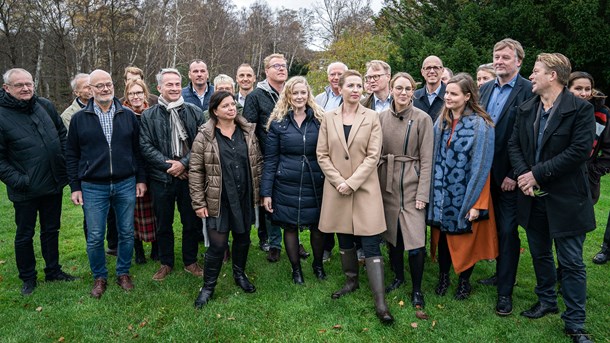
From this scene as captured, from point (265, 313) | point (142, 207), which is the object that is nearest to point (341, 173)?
point (265, 313)

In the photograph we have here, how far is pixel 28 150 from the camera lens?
4590mm

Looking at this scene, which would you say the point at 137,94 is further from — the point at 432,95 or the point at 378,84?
the point at 432,95

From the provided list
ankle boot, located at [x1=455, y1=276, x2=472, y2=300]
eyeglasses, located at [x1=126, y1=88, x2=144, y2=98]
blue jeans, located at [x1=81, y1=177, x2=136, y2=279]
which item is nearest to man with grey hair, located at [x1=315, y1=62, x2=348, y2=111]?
eyeglasses, located at [x1=126, y1=88, x2=144, y2=98]

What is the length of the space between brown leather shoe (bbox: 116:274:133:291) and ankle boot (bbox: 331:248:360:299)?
96.1 inches

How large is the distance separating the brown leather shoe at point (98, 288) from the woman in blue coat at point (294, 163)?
216cm

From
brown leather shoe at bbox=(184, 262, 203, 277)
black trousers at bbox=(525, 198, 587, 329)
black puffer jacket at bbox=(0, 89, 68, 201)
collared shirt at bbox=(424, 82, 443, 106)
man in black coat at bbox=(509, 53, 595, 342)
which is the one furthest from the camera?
collared shirt at bbox=(424, 82, 443, 106)

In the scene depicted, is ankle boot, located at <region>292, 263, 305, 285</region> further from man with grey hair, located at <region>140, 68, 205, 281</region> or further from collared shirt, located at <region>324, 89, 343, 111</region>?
collared shirt, located at <region>324, 89, 343, 111</region>

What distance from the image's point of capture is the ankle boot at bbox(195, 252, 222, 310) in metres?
4.52

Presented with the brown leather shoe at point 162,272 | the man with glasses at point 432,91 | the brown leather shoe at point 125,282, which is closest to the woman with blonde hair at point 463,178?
the man with glasses at point 432,91

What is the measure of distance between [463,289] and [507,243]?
758 millimetres

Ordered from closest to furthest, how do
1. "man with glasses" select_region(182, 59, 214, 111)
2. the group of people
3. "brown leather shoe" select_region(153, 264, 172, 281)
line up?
1. the group of people
2. "brown leather shoe" select_region(153, 264, 172, 281)
3. "man with glasses" select_region(182, 59, 214, 111)

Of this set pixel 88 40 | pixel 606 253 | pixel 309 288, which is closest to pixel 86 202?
pixel 309 288

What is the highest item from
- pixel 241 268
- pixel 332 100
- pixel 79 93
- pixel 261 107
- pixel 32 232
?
pixel 79 93

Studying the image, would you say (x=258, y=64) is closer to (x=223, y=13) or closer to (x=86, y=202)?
(x=223, y=13)
